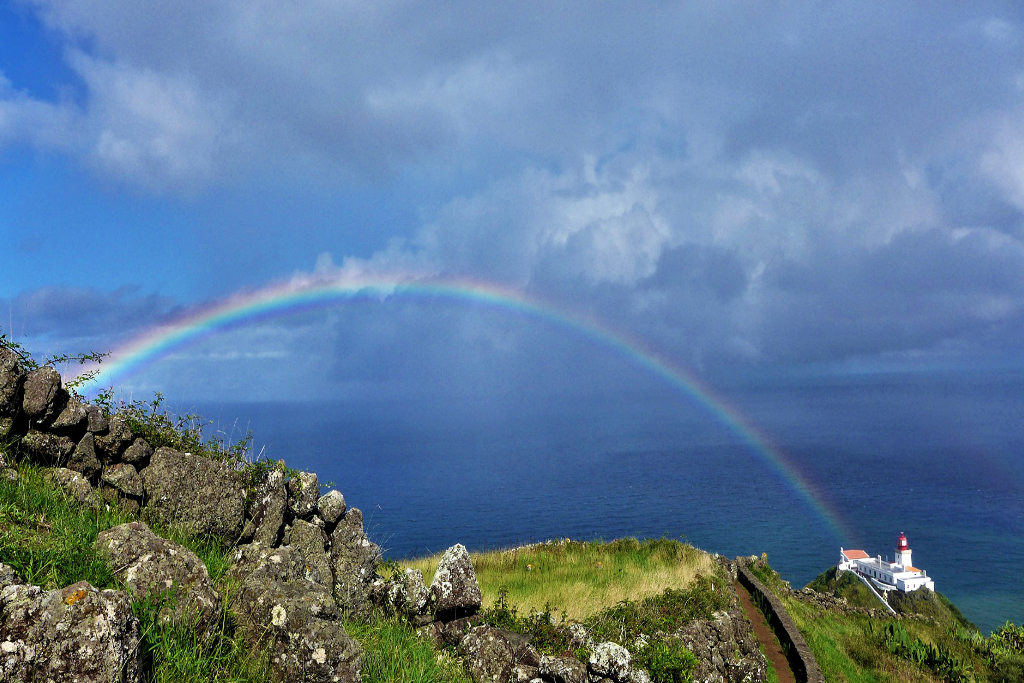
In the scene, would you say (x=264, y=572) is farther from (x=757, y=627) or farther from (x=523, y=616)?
(x=757, y=627)

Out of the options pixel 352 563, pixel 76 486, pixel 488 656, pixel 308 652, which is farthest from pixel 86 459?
pixel 488 656

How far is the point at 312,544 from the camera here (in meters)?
11.2

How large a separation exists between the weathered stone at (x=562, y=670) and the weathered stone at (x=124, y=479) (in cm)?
819

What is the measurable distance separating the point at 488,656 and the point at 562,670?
2115 millimetres

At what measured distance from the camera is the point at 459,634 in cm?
1176

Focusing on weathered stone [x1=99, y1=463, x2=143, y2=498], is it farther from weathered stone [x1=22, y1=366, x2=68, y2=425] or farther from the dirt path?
the dirt path

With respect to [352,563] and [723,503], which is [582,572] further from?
[723,503]

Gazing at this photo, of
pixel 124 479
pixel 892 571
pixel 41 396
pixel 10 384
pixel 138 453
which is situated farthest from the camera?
pixel 892 571

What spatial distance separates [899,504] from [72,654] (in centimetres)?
15885

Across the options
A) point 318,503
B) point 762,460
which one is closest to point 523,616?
point 318,503

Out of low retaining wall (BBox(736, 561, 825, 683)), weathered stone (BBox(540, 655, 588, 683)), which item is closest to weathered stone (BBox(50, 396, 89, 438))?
weathered stone (BBox(540, 655, 588, 683))

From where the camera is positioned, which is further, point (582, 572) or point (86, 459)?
point (582, 572)

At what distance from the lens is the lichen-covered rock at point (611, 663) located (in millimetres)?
12781

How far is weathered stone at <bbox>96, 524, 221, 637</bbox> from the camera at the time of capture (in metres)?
6.08
